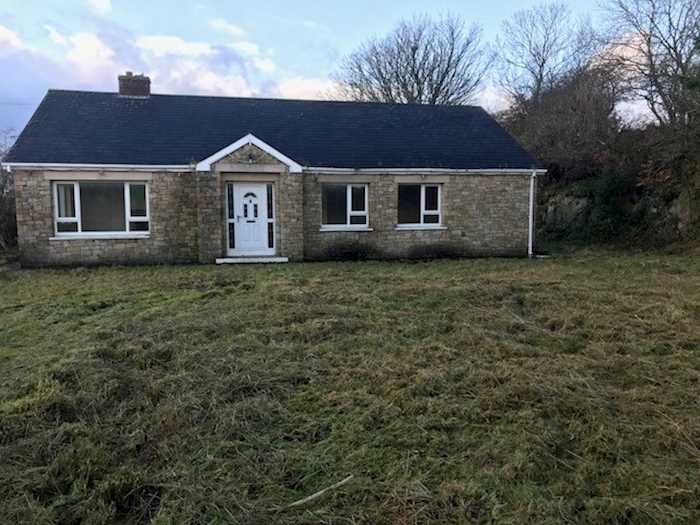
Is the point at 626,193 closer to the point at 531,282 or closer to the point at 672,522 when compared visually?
the point at 531,282

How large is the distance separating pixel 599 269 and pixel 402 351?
8.18 metres

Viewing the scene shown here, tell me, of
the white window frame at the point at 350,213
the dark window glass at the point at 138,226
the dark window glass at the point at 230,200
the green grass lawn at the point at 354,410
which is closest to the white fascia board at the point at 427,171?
the white window frame at the point at 350,213

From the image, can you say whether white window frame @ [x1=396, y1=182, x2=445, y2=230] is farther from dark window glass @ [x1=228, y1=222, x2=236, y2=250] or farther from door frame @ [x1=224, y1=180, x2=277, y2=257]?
dark window glass @ [x1=228, y1=222, x2=236, y2=250]

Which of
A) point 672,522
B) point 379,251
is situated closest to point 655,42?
point 379,251

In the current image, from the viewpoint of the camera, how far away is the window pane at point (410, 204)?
1585 cm

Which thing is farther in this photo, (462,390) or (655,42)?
(655,42)

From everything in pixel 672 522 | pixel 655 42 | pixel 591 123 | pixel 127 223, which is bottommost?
pixel 672 522

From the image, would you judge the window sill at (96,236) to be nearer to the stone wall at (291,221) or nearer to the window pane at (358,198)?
the stone wall at (291,221)

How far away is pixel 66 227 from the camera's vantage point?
13781 millimetres

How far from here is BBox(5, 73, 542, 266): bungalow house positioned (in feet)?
45.0

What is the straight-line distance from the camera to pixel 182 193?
1420 centimetres

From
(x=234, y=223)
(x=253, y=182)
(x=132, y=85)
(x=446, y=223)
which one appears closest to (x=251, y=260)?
(x=234, y=223)

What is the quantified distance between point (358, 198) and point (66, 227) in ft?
25.3

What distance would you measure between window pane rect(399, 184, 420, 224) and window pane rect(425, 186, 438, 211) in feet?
0.86
